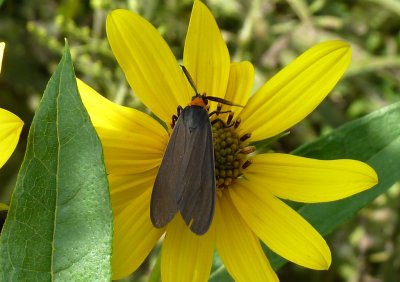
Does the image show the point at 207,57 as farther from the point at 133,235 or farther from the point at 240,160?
the point at 133,235

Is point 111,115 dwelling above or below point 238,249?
above

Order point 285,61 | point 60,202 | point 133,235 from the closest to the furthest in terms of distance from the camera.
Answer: point 60,202 < point 133,235 < point 285,61

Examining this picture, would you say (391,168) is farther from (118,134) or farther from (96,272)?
(96,272)

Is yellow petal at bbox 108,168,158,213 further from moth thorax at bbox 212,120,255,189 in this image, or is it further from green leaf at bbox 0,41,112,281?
green leaf at bbox 0,41,112,281

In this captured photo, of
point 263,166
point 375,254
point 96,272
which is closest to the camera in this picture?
point 96,272

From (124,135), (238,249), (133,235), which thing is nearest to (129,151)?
(124,135)

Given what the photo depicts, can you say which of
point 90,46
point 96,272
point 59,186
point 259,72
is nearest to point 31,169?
point 59,186

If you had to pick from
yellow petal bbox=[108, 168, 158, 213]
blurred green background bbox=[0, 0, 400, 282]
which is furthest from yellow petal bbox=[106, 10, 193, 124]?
blurred green background bbox=[0, 0, 400, 282]
